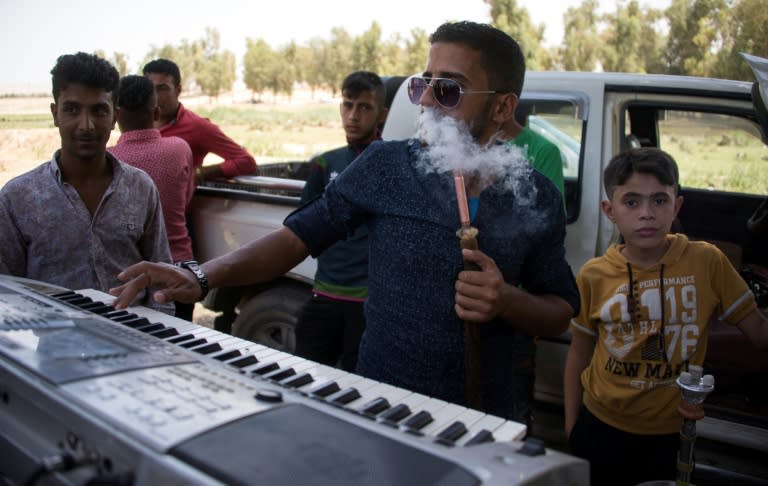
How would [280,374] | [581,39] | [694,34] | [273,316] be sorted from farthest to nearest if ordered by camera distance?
[581,39], [694,34], [273,316], [280,374]

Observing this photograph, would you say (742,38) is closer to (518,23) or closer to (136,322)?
(518,23)

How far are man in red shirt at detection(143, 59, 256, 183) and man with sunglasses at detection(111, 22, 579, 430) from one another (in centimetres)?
296

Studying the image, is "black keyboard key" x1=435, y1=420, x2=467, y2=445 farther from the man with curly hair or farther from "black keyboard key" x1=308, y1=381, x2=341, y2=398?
the man with curly hair

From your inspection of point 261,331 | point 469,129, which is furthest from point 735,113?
point 261,331

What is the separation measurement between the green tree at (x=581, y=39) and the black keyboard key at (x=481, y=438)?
30.6 metres

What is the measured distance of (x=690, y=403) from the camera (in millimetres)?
1787

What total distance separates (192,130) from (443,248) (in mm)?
3497

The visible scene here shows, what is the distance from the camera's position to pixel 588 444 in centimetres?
237

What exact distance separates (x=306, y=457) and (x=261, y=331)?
3.47 m

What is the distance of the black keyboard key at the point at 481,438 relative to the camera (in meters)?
1.10

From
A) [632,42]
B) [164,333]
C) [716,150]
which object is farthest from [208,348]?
[632,42]

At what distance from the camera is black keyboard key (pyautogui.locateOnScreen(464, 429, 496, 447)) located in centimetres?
110

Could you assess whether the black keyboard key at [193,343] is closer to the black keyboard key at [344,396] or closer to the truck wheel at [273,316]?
the black keyboard key at [344,396]

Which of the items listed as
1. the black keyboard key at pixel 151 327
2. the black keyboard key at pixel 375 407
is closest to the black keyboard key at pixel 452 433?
the black keyboard key at pixel 375 407
